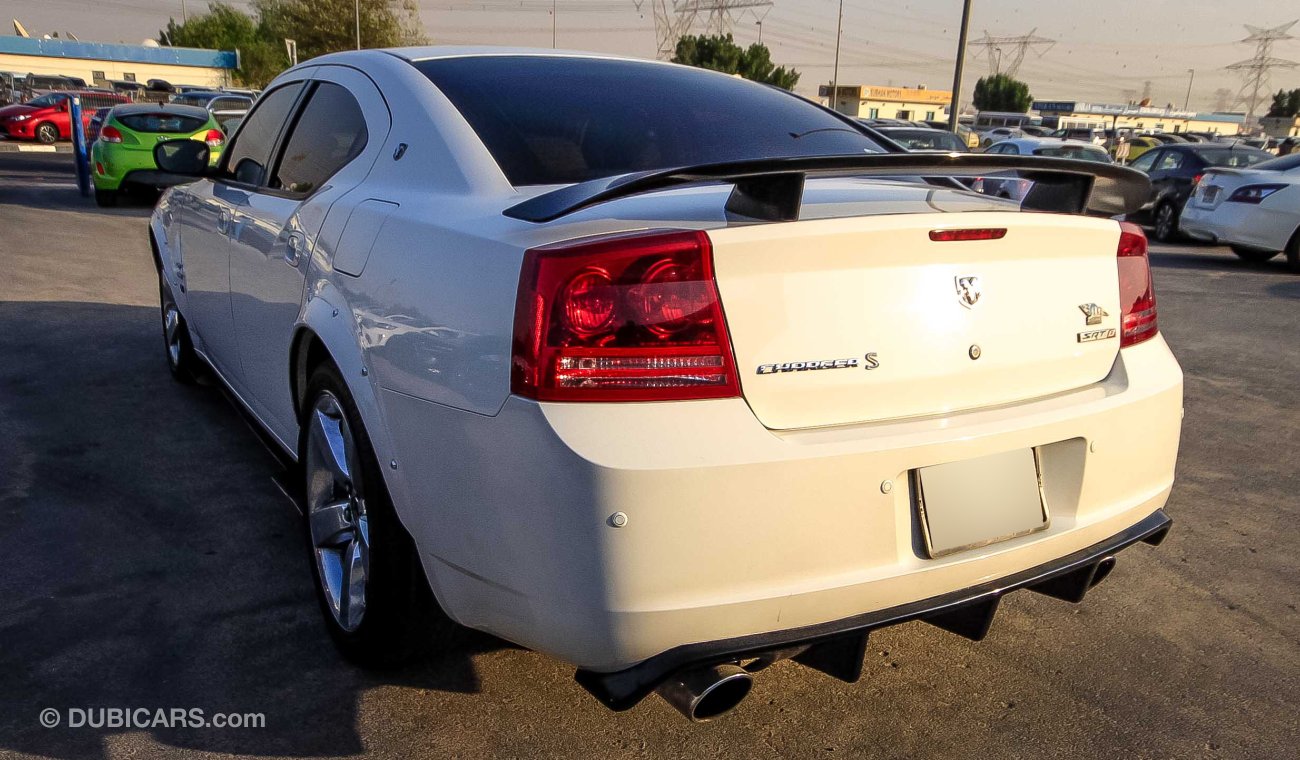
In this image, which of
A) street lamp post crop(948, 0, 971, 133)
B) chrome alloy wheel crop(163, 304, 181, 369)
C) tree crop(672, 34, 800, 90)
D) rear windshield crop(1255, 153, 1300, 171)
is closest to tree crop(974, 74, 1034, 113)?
tree crop(672, 34, 800, 90)

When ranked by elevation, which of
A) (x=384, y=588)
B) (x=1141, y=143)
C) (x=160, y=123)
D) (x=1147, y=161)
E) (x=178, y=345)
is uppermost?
(x=160, y=123)

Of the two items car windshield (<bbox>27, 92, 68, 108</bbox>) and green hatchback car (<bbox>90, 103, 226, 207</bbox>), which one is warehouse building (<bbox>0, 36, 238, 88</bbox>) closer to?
car windshield (<bbox>27, 92, 68, 108</bbox>)

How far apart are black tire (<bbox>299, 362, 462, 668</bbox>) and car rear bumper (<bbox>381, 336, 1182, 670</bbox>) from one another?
178mm

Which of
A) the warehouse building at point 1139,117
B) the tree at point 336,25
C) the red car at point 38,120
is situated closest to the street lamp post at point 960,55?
the red car at point 38,120

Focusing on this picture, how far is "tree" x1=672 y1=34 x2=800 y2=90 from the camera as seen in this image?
69.8 metres

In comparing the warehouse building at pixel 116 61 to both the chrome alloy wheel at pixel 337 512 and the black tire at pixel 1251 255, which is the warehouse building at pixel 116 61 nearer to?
the black tire at pixel 1251 255

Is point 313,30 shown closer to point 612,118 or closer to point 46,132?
point 46,132

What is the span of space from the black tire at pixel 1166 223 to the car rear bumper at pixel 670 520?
13.7 m

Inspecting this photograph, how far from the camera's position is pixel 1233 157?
1565 cm

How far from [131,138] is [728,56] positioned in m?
60.3

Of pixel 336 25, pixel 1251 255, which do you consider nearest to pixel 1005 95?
pixel 336 25

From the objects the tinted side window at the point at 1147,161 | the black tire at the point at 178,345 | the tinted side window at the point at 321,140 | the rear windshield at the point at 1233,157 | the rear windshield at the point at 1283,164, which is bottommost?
the black tire at the point at 178,345

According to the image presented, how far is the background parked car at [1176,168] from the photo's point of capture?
13.9 meters

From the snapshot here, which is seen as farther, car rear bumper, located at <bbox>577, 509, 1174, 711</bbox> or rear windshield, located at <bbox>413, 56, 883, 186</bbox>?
rear windshield, located at <bbox>413, 56, 883, 186</bbox>
